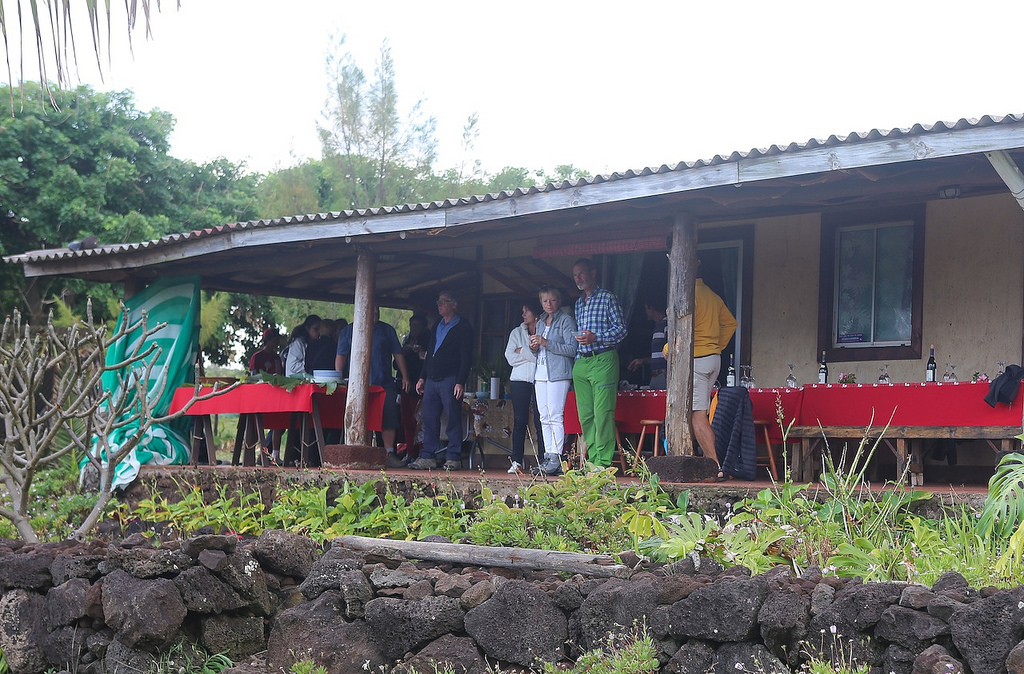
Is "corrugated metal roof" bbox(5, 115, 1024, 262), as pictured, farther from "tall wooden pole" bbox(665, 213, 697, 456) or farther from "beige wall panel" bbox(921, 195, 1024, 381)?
"beige wall panel" bbox(921, 195, 1024, 381)

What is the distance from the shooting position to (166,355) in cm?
1288

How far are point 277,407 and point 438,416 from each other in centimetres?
168

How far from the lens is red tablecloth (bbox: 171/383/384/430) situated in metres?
11.1

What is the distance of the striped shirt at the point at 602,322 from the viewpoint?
368 inches

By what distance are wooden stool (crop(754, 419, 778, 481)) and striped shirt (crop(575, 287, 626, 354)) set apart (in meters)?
1.37

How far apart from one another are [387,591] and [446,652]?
2.12 ft

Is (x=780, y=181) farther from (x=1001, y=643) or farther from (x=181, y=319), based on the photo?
(x=181, y=319)

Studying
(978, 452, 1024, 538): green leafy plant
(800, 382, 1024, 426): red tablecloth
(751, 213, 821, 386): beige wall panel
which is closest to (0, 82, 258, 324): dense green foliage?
(751, 213, 821, 386): beige wall panel

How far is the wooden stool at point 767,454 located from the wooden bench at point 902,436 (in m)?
0.20

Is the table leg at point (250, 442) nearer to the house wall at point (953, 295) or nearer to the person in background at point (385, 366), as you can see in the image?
the person in background at point (385, 366)

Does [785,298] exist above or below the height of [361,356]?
above

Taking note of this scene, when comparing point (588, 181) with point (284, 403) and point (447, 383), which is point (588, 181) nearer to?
point (447, 383)

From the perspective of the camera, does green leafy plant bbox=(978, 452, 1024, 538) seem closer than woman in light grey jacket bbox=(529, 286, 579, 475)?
Yes

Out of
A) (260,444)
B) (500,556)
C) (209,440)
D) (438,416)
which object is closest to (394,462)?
(438,416)
